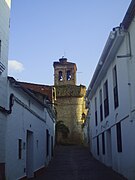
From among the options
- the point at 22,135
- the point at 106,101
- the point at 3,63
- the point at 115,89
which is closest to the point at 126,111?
the point at 115,89

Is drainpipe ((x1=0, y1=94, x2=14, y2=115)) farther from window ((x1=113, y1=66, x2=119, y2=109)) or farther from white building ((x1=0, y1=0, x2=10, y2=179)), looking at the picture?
window ((x1=113, y1=66, x2=119, y2=109))

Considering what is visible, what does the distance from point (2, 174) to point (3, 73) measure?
3131mm

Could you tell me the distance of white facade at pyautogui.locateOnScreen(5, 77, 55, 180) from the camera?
11359mm

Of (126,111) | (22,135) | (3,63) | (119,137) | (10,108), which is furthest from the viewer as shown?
(119,137)

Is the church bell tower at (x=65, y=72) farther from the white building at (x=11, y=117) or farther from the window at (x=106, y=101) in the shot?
the white building at (x=11, y=117)

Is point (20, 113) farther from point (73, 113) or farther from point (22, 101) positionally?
point (73, 113)

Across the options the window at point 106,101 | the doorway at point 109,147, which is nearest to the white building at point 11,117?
the window at point 106,101

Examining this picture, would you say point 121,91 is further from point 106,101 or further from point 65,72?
point 65,72

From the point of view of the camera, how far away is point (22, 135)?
13.5 meters

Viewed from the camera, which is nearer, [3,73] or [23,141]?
[3,73]

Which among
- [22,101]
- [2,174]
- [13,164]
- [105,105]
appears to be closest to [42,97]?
[105,105]

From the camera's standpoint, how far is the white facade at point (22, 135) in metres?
11.4

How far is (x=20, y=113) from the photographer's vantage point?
13055 mm

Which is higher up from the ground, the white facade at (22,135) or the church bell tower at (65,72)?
the church bell tower at (65,72)
